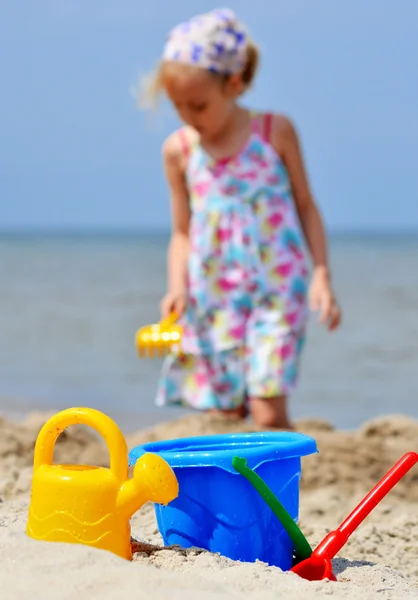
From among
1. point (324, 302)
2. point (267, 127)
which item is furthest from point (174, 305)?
point (267, 127)

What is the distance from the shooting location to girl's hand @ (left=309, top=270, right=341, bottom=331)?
13.1 ft

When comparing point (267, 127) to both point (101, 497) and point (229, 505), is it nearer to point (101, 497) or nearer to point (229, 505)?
point (229, 505)

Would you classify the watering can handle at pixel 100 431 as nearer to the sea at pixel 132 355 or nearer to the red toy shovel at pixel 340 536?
the red toy shovel at pixel 340 536

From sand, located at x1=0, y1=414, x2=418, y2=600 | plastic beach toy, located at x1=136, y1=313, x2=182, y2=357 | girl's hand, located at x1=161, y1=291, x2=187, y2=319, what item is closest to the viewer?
sand, located at x1=0, y1=414, x2=418, y2=600

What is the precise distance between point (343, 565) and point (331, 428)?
7.20 ft

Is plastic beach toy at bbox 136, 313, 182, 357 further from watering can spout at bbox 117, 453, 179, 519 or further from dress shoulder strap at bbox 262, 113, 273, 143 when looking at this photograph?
watering can spout at bbox 117, 453, 179, 519

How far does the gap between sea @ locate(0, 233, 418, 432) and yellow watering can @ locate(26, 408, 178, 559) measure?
120 inches

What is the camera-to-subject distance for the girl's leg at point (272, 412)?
4.21 m

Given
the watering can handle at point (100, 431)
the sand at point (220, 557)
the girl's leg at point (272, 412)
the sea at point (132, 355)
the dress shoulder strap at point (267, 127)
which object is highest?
the dress shoulder strap at point (267, 127)

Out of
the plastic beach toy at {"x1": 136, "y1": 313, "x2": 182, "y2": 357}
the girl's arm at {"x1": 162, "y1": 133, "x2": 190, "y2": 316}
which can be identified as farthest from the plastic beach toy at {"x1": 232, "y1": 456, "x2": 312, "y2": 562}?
the girl's arm at {"x1": 162, "y1": 133, "x2": 190, "y2": 316}

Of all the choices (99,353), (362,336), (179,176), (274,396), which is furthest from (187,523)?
(362,336)

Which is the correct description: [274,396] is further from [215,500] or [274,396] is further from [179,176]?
[215,500]

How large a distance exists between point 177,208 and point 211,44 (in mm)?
696

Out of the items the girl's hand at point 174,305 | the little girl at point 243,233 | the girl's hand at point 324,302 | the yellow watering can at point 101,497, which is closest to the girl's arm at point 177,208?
the little girl at point 243,233
